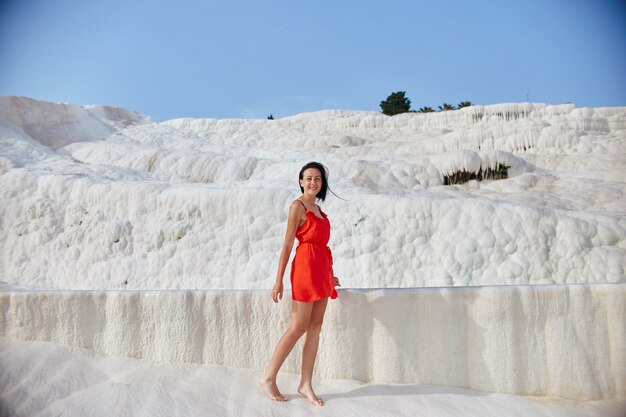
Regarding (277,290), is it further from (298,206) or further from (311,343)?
(298,206)

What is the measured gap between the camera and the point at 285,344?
2.59 meters

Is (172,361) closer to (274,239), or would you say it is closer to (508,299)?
(508,299)

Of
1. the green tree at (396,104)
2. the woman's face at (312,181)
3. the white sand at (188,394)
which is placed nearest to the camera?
the white sand at (188,394)

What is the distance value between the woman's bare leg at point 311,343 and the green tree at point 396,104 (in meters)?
29.7

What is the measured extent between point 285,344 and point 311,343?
145 millimetres

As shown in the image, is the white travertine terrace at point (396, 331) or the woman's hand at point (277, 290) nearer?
the woman's hand at point (277, 290)

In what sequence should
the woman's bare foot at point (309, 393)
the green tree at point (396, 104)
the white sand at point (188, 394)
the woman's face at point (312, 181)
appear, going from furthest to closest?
1. the green tree at point (396, 104)
2. the woman's face at point (312, 181)
3. the woman's bare foot at point (309, 393)
4. the white sand at point (188, 394)

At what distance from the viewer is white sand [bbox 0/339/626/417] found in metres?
2.37

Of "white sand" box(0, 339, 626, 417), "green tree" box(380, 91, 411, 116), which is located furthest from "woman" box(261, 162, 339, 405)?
"green tree" box(380, 91, 411, 116)

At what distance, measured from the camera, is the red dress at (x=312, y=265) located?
2553mm

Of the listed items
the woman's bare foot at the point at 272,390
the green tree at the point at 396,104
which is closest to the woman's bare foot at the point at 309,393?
the woman's bare foot at the point at 272,390

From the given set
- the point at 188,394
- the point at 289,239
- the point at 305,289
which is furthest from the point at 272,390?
the point at 289,239

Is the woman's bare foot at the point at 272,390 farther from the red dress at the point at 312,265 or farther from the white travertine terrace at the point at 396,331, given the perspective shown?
the red dress at the point at 312,265

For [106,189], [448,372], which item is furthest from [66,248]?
[448,372]
